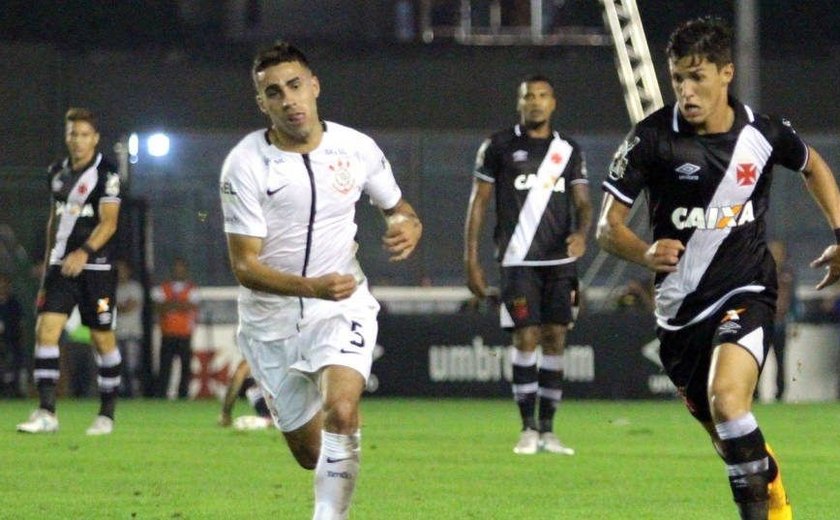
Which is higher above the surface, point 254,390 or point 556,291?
point 556,291

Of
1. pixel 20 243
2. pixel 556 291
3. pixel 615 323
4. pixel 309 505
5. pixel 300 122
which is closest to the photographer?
pixel 300 122

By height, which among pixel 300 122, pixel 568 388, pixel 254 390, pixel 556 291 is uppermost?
pixel 300 122

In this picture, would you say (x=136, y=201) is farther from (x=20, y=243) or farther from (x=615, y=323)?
(x=615, y=323)

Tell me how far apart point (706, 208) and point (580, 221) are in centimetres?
582

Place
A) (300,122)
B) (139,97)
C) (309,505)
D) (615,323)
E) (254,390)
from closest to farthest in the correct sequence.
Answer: (300,122) → (309,505) → (254,390) → (615,323) → (139,97)

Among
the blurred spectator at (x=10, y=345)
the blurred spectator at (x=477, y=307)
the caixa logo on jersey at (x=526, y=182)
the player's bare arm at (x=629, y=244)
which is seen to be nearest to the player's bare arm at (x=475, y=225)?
the caixa logo on jersey at (x=526, y=182)

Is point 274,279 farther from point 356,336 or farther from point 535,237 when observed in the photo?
point 535,237

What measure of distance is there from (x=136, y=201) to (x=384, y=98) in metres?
6.37

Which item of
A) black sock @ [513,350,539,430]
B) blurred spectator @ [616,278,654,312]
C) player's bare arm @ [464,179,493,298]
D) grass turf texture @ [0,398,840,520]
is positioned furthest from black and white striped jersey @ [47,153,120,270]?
blurred spectator @ [616,278,654,312]

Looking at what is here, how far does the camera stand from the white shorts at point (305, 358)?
25.7ft

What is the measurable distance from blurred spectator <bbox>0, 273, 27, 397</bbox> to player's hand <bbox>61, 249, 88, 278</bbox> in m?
8.69

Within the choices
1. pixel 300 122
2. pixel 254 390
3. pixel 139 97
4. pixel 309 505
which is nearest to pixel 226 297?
pixel 139 97

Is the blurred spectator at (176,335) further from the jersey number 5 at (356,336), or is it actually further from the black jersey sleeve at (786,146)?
the black jersey sleeve at (786,146)

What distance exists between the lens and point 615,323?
72.7 feet
